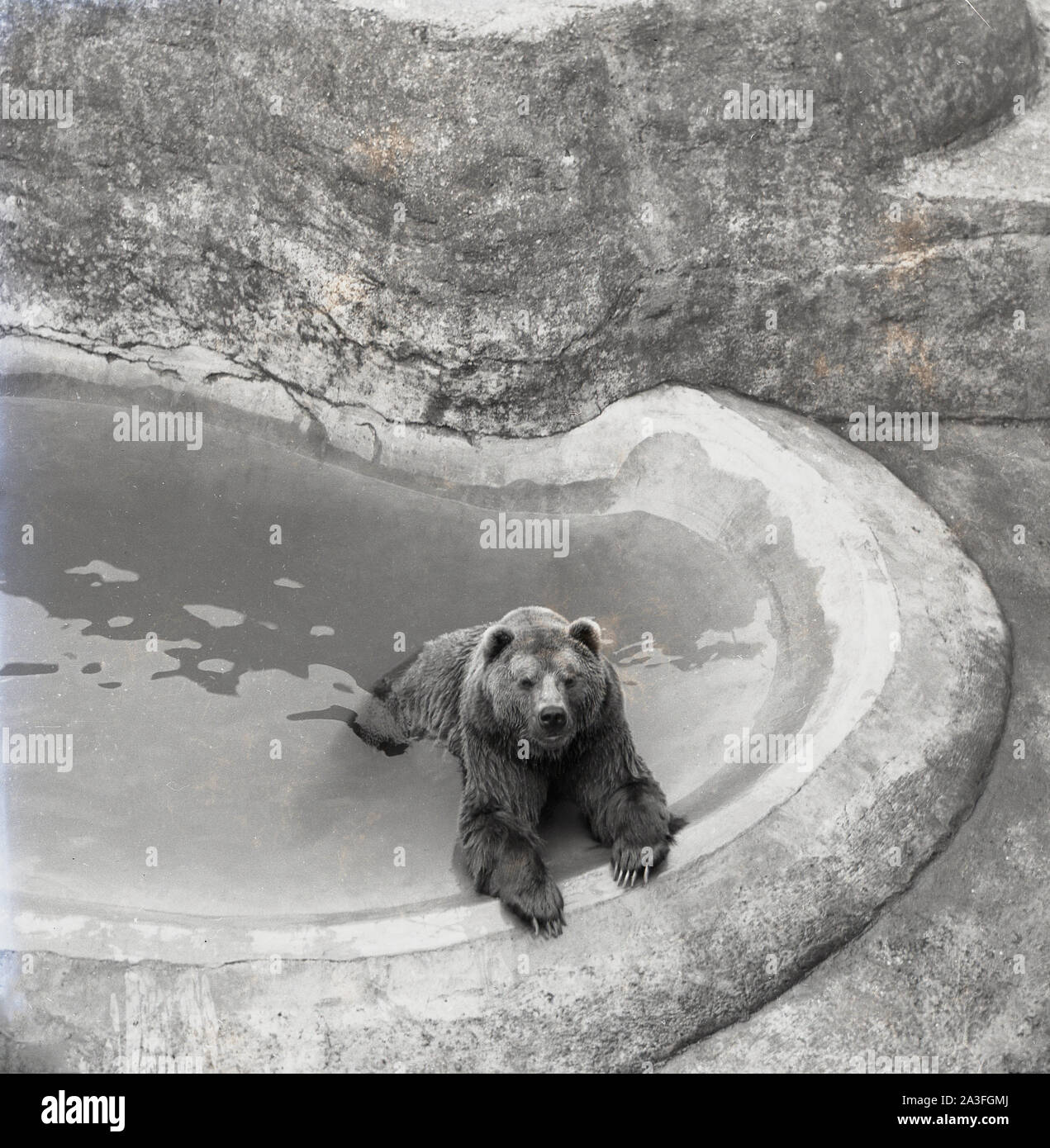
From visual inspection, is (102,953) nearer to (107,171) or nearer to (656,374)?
(656,374)

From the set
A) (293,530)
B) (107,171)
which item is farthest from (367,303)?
(107,171)

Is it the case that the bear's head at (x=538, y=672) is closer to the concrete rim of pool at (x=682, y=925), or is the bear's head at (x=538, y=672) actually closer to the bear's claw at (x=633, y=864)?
the bear's claw at (x=633, y=864)
